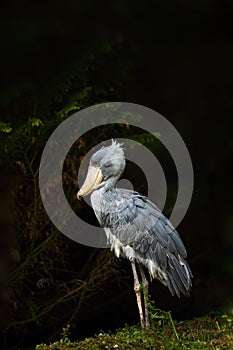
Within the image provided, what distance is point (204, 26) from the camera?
4.07m

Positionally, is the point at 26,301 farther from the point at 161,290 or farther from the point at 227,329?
the point at 227,329

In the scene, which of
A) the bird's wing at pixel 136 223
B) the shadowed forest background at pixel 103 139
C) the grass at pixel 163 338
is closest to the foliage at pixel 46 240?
the shadowed forest background at pixel 103 139

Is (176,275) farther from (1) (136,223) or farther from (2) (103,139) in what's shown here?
(2) (103,139)

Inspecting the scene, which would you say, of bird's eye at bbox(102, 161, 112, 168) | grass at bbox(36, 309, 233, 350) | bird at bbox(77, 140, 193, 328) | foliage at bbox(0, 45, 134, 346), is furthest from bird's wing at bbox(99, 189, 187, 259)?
foliage at bbox(0, 45, 134, 346)

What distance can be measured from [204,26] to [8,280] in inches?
78.2

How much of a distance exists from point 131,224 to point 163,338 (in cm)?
57

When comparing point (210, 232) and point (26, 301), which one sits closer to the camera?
point (26, 301)

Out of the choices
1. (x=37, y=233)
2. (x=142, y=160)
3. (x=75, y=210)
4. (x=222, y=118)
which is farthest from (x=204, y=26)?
(x=37, y=233)

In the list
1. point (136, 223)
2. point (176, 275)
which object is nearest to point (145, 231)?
point (136, 223)

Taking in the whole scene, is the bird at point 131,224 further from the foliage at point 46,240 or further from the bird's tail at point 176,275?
the foliage at point 46,240

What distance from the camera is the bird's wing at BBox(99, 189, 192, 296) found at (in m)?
3.20

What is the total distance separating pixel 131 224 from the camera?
3.19m

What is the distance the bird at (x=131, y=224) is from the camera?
3199 millimetres

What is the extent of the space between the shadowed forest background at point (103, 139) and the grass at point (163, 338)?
22.3 inches
